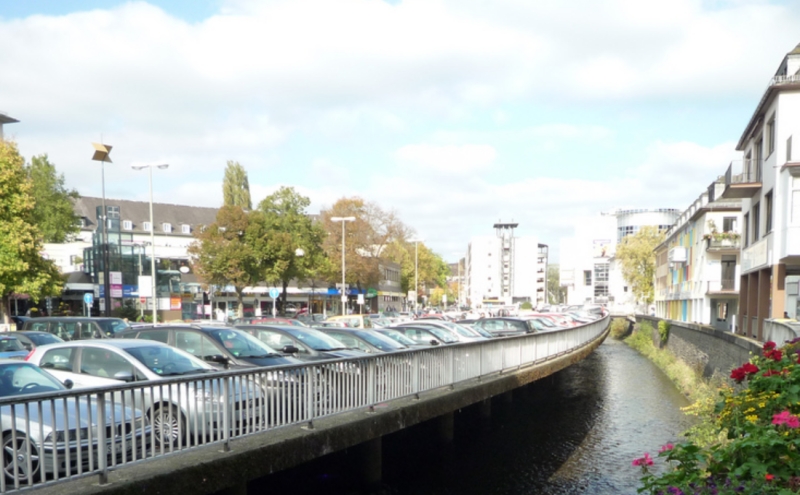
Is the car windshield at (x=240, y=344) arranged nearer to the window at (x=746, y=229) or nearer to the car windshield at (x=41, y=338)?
the car windshield at (x=41, y=338)

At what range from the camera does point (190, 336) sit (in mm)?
12234

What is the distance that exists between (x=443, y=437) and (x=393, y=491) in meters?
3.07

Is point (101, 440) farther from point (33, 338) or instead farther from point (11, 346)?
point (33, 338)

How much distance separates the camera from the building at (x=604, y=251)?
114606 mm

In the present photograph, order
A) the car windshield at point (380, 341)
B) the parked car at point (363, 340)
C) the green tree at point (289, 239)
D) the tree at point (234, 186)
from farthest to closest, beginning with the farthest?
the tree at point (234, 186) < the green tree at point (289, 239) < the car windshield at point (380, 341) < the parked car at point (363, 340)

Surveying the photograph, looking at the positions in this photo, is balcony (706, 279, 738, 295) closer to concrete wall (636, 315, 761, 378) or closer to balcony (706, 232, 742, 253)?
balcony (706, 232, 742, 253)

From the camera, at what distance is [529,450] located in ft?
52.1

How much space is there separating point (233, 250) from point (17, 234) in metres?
17.5

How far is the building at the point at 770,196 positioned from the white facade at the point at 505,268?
12364cm

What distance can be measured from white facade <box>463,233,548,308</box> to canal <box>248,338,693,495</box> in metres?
130

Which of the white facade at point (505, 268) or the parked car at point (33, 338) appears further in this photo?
the white facade at point (505, 268)

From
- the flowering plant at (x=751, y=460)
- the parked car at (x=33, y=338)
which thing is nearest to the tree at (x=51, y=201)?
the parked car at (x=33, y=338)

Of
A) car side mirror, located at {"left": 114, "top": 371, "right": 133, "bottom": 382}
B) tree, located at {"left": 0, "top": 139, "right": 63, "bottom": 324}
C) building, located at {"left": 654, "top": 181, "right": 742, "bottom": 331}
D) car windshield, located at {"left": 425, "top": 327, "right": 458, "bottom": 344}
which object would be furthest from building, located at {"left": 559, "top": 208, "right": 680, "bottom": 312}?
car side mirror, located at {"left": 114, "top": 371, "right": 133, "bottom": 382}

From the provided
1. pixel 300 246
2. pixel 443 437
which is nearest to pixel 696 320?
pixel 300 246
